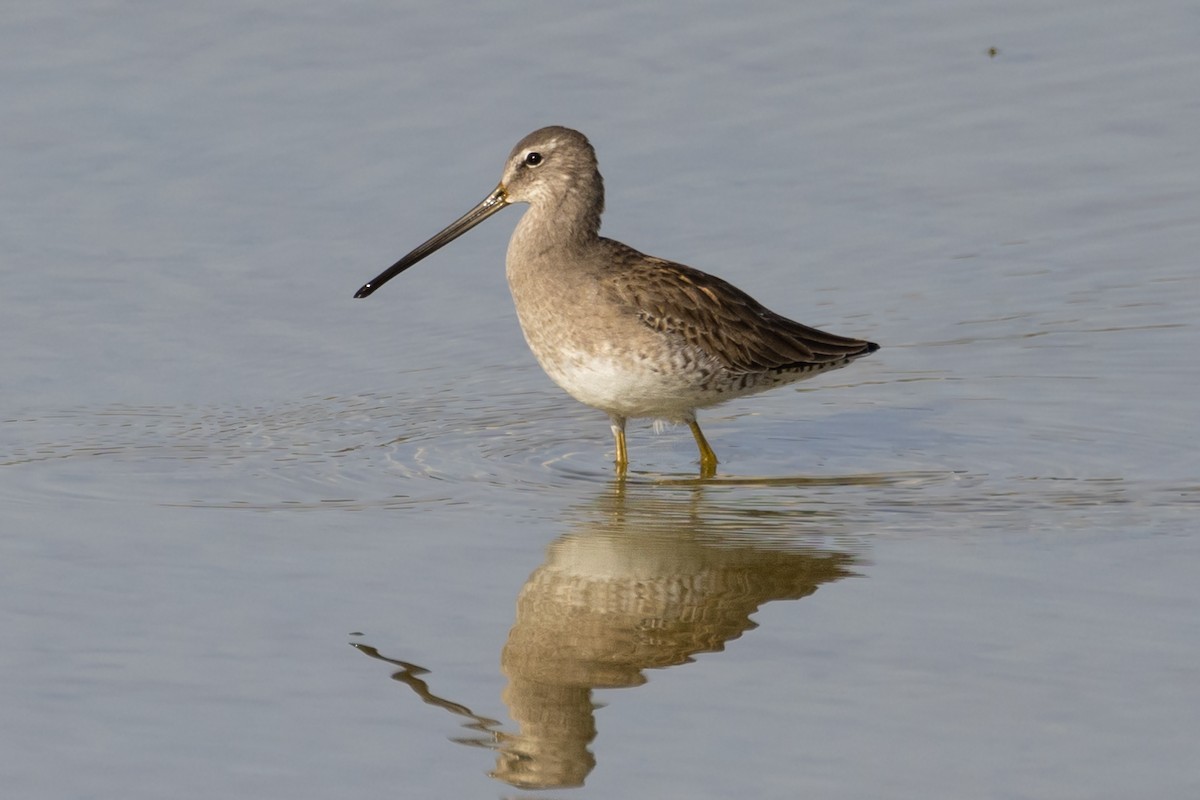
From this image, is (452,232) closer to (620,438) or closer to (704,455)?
(620,438)

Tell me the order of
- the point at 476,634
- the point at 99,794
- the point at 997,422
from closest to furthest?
the point at 99,794 → the point at 476,634 → the point at 997,422

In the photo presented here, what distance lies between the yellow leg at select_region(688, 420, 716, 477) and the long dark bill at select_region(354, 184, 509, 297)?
4.16ft

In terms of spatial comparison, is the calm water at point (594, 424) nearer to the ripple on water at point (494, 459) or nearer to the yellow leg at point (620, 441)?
the ripple on water at point (494, 459)

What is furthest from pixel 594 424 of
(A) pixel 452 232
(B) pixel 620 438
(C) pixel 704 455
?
(A) pixel 452 232

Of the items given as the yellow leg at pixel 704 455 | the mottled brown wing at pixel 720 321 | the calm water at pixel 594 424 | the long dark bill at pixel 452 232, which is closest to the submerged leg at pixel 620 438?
the calm water at pixel 594 424

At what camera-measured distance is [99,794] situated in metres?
5.10

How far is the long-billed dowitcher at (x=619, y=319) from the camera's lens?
8.20 meters

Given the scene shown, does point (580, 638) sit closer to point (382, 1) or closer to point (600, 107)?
point (600, 107)

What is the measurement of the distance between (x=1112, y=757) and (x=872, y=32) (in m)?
8.08

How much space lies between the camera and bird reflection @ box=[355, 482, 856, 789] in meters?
5.53

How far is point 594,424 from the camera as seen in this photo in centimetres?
917

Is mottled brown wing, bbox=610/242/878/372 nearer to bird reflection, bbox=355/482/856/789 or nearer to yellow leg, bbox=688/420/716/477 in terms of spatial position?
yellow leg, bbox=688/420/716/477

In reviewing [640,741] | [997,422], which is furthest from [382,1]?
[640,741]

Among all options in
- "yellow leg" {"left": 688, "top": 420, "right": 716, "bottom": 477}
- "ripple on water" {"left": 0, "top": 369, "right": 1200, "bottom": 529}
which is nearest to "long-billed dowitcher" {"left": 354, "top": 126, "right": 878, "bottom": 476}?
"yellow leg" {"left": 688, "top": 420, "right": 716, "bottom": 477}
